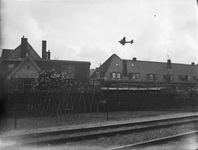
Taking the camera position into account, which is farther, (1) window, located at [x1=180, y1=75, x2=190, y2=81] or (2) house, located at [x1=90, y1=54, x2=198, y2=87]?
(1) window, located at [x1=180, y1=75, x2=190, y2=81]

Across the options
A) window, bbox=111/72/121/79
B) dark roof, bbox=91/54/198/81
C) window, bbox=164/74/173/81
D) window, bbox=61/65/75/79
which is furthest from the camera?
window, bbox=164/74/173/81

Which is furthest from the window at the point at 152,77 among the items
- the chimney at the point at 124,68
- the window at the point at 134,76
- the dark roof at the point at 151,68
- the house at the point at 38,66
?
the house at the point at 38,66

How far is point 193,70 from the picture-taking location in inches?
2121

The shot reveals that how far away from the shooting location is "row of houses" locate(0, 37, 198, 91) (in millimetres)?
26703

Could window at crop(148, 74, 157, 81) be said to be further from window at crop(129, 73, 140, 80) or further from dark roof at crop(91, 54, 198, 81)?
window at crop(129, 73, 140, 80)

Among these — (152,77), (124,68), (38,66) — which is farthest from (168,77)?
(38,66)

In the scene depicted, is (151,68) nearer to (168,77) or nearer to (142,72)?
(142,72)

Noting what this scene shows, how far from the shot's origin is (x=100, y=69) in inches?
1774

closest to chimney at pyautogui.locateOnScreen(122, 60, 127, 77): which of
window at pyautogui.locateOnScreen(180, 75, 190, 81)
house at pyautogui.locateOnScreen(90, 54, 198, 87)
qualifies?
house at pyautogui.locateOnScreen(90, 54, 198, 87)

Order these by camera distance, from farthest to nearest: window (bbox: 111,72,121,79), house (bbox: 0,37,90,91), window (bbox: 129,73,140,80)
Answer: window (bbox: 129,73,140,80), window (bbox: 111,72,121,79), house (bbox: 0,37,90,91)

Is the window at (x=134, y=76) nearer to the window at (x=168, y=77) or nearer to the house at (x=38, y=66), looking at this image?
the window at (x=168, y=77)

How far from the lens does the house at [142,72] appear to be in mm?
41219

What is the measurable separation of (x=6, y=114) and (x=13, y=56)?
22.2 m

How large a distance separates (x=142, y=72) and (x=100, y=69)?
35.8 feet
